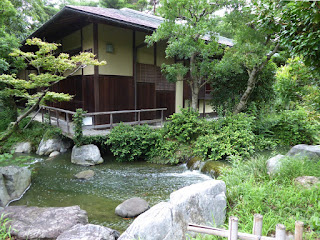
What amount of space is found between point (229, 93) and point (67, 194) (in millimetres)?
8594

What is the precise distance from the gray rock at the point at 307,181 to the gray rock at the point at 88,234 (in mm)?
3411

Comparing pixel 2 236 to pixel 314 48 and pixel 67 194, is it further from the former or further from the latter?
pixel 314 48

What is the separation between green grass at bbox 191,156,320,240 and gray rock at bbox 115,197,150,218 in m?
2.09

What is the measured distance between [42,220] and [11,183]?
223 centimetres

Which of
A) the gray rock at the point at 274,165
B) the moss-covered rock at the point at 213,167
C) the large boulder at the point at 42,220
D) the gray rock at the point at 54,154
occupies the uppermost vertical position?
the gray rock at the point at 274,165

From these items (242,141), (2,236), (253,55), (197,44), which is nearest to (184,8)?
(197,44)

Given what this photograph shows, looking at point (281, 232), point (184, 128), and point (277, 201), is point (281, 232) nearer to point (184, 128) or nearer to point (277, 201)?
point (277, 201)

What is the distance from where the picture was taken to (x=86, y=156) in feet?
26.9

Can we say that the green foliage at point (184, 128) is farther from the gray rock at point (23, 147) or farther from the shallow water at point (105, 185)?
the gray rock at point (23, 147)

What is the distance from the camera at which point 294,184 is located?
3838 millimetres

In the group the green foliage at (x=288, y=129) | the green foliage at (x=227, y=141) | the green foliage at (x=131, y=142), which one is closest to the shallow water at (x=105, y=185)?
the green foliage at (x=131, y=142)

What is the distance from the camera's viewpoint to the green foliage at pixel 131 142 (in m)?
8.26

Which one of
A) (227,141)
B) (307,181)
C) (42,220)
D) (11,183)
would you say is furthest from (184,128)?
(11,183)

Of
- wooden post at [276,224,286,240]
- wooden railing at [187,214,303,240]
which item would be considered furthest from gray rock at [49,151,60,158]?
wooden post at [276,224,286,240]
